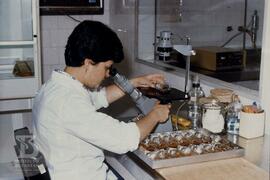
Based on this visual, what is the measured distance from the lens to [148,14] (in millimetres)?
2629

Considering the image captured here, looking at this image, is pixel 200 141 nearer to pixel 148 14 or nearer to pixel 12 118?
pixel 148 14

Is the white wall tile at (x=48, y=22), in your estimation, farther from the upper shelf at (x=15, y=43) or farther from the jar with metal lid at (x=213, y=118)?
the jar with metal lid at (x=213, y=118)

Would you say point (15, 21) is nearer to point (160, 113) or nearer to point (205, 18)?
point (205, 18)

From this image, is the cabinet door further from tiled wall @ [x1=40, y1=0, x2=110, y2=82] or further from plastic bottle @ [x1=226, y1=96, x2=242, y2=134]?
plastic bottle @ [x1=226, y1=96, x2=242, y2=134]

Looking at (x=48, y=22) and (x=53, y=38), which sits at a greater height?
(x=48, y=22)

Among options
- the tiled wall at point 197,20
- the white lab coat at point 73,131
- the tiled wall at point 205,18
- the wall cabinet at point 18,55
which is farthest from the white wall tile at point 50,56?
the white lab coat at point 73,131

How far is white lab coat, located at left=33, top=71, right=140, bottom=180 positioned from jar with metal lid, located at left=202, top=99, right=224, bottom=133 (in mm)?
383

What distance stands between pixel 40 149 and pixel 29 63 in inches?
53.0

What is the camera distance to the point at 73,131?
137 cm

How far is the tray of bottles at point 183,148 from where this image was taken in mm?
1361

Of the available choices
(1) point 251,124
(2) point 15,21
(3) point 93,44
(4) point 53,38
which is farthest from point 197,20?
(3) point 93,44

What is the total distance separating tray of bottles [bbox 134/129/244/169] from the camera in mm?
1361

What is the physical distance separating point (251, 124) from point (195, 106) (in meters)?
0.27

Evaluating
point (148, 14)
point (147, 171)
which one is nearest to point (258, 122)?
point (147, 171)
